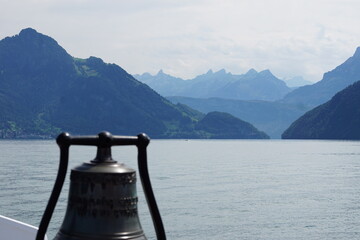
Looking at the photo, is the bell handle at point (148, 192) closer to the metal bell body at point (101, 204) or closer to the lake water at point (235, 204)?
the metal bell body at point (101, 204)

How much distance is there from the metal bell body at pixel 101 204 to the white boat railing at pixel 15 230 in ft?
21.1

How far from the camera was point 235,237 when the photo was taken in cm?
5312

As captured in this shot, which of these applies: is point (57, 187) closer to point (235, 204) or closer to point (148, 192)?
point (148, 192)

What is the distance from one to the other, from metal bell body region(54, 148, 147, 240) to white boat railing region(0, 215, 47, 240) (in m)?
6.42

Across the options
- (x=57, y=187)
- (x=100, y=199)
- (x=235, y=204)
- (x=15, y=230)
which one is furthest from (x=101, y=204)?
(x=235, y=204)

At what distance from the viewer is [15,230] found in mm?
9562

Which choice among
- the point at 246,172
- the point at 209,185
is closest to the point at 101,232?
the point at 209,185

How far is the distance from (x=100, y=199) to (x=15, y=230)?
7287mm

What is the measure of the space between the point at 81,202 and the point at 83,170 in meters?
0.16

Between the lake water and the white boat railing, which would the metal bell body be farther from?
the lake water

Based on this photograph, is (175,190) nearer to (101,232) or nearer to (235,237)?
(235,237)

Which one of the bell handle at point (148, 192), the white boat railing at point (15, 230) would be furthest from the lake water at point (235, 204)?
the bell handle at point (148, 192)

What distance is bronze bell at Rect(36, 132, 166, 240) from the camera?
280cm

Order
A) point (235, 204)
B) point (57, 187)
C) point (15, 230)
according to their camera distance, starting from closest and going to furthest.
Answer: point (57, 187)
point (15, 230)
point (235, 204)
